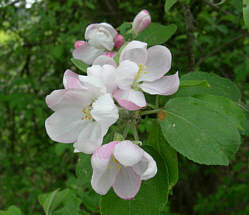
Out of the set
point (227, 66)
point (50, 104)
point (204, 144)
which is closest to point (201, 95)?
point (204, 144)

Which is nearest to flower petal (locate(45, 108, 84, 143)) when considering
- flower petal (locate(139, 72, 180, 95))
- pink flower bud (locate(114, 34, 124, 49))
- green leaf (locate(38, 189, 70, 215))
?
flower petal (locate(139, 72, 180, 95))

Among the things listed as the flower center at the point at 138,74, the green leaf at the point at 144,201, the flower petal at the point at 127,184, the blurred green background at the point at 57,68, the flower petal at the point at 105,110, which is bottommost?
the blurred green background at the point at 57,68

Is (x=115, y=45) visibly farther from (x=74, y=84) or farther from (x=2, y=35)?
(x=2, y=35)

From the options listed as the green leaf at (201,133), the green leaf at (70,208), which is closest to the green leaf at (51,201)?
the green leaf at (70,208)

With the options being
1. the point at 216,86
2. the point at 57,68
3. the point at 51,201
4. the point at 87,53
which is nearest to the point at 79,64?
the point at 87,53

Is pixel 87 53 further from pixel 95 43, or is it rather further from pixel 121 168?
pixel 121 168

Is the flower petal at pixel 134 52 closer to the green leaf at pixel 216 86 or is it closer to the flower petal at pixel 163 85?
the flower petal at pixel 163 85

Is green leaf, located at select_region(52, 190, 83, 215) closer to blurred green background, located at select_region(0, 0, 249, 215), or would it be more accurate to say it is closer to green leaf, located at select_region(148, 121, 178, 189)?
green leaf, located at select_region(148, 121, 178, 189)
